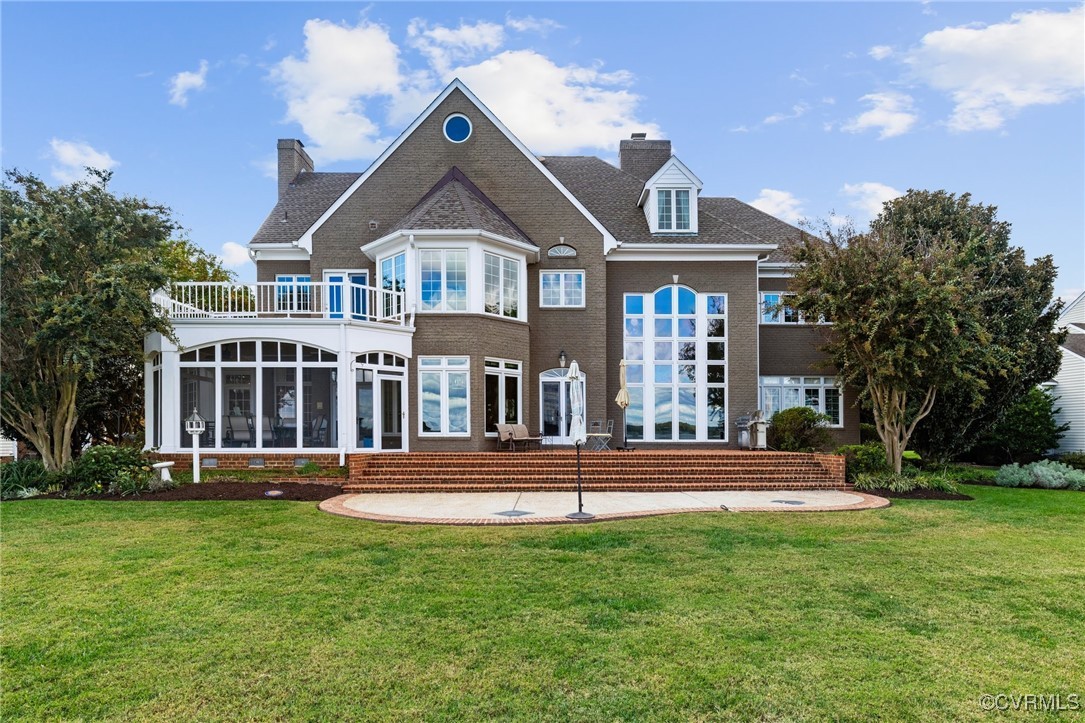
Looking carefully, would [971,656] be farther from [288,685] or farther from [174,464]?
[174,464]

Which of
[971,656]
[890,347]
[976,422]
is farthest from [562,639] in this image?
[976,422]

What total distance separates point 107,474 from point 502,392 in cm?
960

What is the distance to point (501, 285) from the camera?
1923 cm

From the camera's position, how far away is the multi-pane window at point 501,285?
1883cm

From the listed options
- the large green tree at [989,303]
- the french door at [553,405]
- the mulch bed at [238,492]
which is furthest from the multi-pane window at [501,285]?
the large green tree at [989,303]

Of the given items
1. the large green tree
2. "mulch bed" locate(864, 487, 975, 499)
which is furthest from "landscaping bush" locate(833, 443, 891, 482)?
the large green tree

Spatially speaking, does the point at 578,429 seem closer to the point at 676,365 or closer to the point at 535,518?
the point at 535,518

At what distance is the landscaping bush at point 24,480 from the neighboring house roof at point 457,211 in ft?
32.2

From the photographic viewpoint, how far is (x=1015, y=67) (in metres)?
13.9

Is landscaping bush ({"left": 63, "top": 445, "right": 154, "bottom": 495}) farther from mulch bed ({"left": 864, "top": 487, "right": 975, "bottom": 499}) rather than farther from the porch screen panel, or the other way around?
mulch bed ({"left": 864, "top": 487, "right": 975, "bottom": 499})

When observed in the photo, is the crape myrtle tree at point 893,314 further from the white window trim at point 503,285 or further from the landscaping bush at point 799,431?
the white window trim at point 503,285

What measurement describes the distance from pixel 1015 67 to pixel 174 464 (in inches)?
813

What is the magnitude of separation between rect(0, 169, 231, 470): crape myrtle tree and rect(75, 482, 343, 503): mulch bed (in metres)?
2.72

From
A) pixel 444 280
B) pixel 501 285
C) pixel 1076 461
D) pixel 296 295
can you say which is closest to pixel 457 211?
pixel 444 280
